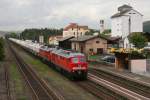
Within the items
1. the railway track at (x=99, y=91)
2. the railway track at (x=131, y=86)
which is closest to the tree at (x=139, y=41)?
the railway track at (x=131, y=86)

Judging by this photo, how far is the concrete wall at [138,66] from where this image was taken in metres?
41.5

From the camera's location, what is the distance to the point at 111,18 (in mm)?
113500

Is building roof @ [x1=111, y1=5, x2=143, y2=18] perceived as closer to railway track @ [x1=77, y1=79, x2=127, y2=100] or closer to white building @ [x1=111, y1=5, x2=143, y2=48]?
white building @ [x1=111, y1=5, x2=143, y2=48]

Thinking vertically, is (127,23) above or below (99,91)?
above

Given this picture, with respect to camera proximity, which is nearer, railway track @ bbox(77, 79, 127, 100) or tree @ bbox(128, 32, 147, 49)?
railway track @ bbox(77, 79, 127, 100)

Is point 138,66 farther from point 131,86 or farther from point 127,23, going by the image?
point 127,23

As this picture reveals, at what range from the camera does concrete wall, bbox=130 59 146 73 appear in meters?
41.5

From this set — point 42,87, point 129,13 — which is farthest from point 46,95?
point 129,13

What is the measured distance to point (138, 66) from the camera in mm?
41844

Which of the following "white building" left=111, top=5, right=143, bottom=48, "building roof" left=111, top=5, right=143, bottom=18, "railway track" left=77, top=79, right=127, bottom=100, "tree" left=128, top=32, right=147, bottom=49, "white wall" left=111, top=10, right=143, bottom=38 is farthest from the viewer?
"building roof" left=111, top=5, right=143, bottom=18

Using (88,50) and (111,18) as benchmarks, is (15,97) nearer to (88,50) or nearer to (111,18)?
(88,50)

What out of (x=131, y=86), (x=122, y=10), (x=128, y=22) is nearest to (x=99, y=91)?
(x=131, y=86)

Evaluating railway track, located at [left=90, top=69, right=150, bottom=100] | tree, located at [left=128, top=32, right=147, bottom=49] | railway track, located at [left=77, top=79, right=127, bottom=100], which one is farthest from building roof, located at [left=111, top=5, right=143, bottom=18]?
railway track, located at [left=77, top=79, right=127, bottom=100]

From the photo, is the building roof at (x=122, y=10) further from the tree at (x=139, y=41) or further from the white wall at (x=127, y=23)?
the tree at (x=139, y=41)
